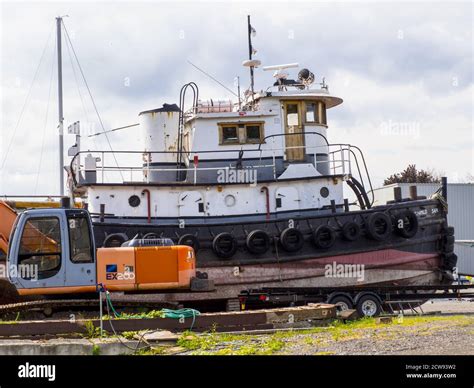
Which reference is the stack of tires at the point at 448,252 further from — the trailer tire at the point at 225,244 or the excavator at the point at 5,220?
the excavator at the point at 5,220

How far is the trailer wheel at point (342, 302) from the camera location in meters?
16.3

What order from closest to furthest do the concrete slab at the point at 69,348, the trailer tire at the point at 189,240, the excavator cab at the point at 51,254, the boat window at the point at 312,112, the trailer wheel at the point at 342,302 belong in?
the concrete slab at the point at 69,348 → the excavator cab at the point at 51,254 → the trailer wheel at the point at 342,302 → the trailer tire at the point at 189,240 → the boat window at the point at 312,112

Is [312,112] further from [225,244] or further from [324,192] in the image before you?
[225,244]

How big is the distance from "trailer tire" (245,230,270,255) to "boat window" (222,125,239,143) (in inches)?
120

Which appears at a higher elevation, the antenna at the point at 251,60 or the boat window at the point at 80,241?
the antenna at the point at 251,60

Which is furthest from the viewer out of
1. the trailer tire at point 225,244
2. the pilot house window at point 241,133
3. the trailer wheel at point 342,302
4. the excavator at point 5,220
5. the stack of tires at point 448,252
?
the pilot house window at point 241,133

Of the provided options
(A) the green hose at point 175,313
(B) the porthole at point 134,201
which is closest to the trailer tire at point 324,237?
Result: (B) the porthole at point 134,201

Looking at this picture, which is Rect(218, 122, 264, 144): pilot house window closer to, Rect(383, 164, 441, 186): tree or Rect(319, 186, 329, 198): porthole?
Rect(319, 186, 329, 198): porthole

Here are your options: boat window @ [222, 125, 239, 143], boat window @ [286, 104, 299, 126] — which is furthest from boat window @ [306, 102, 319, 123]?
boat window @ [222, 125, 239, 143]

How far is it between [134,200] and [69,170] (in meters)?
2.37

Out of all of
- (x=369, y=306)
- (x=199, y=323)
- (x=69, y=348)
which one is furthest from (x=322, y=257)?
(x=69, y=348)

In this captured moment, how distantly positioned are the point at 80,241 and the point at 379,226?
788 cm

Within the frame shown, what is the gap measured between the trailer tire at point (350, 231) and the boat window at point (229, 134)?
3.76 m

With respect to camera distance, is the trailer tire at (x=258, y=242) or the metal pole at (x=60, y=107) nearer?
the trailer tire at (x=258, y=242)
